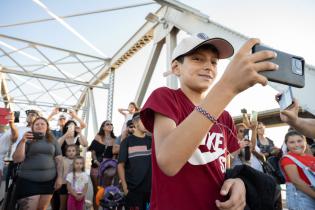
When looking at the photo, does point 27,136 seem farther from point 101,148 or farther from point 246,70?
point 246,70

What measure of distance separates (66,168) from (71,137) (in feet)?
2.56

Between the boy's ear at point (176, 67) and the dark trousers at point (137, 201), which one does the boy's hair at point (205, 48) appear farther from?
the dark trousers at point (137, 201)

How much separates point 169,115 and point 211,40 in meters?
0.43

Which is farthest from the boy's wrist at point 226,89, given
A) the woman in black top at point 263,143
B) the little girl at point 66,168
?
the little girl at point 66,168

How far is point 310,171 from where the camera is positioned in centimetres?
275

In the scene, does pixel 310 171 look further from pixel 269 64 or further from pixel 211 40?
pixel 269 64

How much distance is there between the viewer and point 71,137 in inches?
197

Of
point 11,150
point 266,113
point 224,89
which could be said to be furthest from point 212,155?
point 266,113

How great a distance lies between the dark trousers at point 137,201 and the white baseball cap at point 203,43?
2284mm

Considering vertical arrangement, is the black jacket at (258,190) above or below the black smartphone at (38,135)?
below

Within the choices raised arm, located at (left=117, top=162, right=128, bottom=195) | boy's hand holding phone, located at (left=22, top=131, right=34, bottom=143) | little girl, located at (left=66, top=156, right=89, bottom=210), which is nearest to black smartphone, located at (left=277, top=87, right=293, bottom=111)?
raised arm, located at (left=117, top=162, right=128, bottom=195)

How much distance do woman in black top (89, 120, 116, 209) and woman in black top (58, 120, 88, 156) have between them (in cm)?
38

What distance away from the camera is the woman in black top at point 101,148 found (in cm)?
479

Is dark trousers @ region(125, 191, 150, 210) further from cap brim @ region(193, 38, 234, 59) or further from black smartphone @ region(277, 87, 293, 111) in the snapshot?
cap brim @ region(193, 38, 234, 59)
